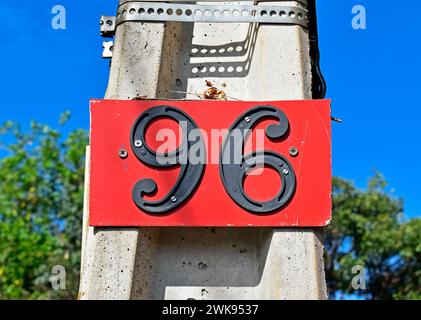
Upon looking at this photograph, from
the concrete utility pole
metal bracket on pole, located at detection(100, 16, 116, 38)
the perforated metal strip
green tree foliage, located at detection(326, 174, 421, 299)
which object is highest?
green tree foliage, located at detection(326, 174, 421, 299)

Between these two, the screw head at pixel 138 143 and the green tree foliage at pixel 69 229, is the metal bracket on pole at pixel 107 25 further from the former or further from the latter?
the green tree foliage at pixel 69 229

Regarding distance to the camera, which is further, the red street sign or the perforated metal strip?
the perforated metal strip

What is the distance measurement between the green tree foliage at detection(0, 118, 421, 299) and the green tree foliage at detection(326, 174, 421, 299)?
1.1 inches

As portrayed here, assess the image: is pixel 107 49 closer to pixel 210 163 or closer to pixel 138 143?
pixel 138 143

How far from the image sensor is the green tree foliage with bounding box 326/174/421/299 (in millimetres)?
21422

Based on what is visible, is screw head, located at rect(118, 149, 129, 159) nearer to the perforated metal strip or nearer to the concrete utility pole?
the concrete utility pole

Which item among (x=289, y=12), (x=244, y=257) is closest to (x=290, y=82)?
(x=289, y=12)

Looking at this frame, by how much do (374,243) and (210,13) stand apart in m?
18.2

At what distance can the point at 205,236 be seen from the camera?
446 cm

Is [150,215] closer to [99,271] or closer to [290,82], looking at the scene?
[99,271]

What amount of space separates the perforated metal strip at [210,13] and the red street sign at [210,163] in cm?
55

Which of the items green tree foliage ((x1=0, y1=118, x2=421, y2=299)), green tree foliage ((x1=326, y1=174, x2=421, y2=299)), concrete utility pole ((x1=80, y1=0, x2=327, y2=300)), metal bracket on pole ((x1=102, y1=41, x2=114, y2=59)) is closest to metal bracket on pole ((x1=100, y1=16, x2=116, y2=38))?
metal bracket on pole ((x1=102, y1=41, x2=114, y2=59))

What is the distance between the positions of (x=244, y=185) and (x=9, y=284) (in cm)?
1498

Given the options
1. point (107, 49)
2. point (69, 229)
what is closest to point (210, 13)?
point (107, 49)
